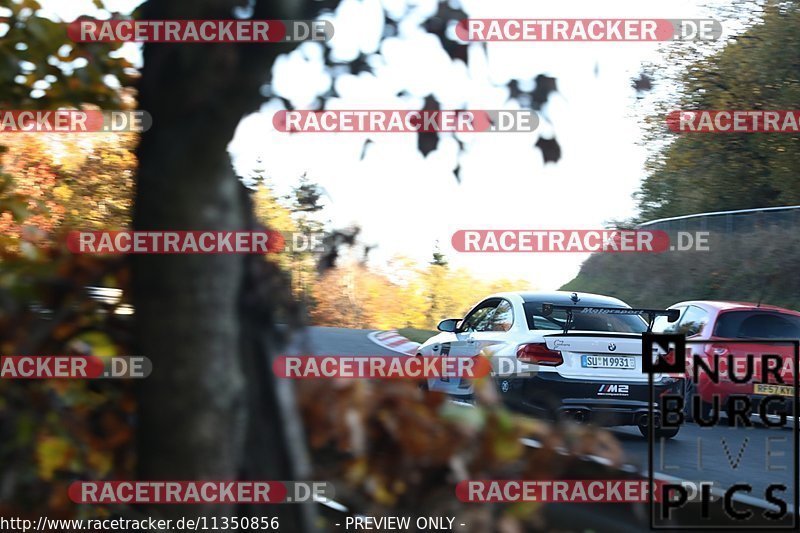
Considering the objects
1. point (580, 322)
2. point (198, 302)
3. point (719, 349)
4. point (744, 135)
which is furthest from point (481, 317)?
point (744, 135)

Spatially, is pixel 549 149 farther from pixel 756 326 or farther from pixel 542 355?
pixel 756 326

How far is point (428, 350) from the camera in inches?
492

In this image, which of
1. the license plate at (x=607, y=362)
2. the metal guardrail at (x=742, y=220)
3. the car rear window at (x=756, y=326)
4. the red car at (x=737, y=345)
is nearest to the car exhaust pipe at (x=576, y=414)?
the license plate at (x=607, y=362)

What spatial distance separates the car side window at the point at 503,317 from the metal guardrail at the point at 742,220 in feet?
53.4

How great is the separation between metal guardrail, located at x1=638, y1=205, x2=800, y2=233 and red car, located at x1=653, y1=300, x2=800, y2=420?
1255 cm

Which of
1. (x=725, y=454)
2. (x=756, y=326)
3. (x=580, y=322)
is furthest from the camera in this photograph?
(x=756, y=326)

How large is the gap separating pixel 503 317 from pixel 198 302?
8252mm

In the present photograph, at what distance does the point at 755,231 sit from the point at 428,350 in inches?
631

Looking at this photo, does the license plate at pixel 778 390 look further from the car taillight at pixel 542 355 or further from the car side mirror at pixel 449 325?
the car side mirror at pixel 449 325

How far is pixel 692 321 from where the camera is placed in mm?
13172

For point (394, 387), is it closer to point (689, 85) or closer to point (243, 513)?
point (243, 513)

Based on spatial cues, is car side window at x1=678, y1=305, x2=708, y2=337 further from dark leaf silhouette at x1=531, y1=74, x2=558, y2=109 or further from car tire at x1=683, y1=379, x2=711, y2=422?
dark leaf silhouette at x1=531, y1=74, x2=558, y2=109

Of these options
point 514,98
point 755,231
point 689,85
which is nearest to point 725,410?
point 514,98

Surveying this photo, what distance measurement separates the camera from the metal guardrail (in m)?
25.2
